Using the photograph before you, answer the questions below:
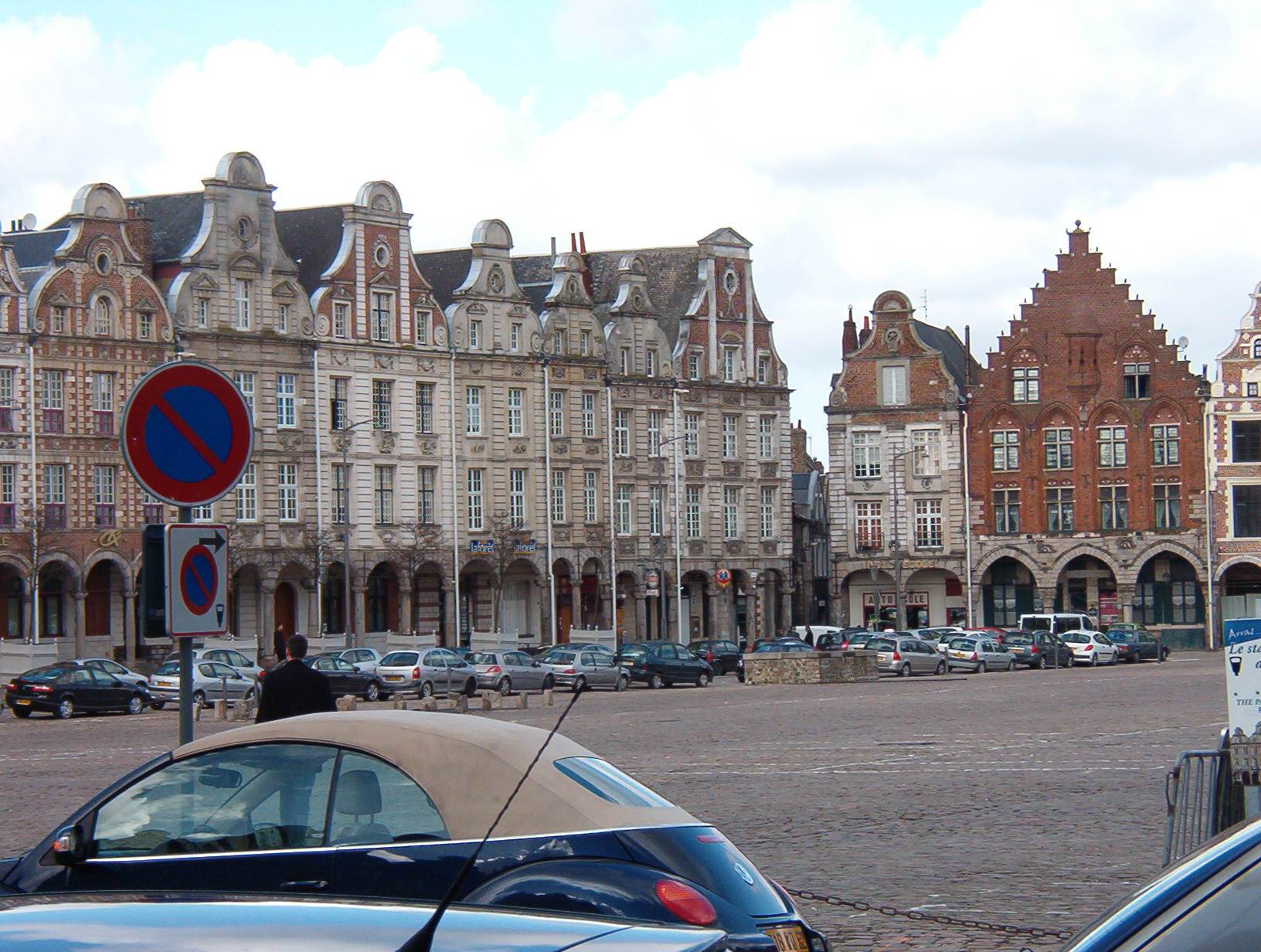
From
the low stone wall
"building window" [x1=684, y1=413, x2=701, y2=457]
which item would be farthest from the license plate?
"building window" [x1=684, y1=413, x2=701, y2=457]

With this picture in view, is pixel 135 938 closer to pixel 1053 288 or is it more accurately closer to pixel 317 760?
pixel 317 760

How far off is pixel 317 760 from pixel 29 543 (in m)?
50.3

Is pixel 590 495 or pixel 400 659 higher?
pixel 590 495

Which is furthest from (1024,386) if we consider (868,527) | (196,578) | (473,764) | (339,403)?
(473,764)

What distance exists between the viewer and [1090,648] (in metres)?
66.2

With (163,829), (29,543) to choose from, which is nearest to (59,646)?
(29,543)

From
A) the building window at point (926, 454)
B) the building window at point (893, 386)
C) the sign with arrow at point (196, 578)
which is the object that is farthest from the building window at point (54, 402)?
the sign with arrow at point (196, 578)

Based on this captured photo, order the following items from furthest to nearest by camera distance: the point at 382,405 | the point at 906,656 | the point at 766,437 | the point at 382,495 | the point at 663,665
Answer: the point at 766,437 → the point at 382,405 → the point at 382,495 → the point at 906,656 → the point at 663,665

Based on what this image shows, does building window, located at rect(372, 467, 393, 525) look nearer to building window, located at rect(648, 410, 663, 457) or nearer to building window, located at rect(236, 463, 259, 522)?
building window, located at rect(236, 463, 259, 522)

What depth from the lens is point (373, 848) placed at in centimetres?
734

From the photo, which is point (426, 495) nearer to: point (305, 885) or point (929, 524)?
point (929, 524)

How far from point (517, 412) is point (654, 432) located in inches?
294

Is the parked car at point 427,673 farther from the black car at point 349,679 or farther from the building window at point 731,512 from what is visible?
the building window at point 731,512

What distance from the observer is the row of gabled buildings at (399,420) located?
57719 mm
